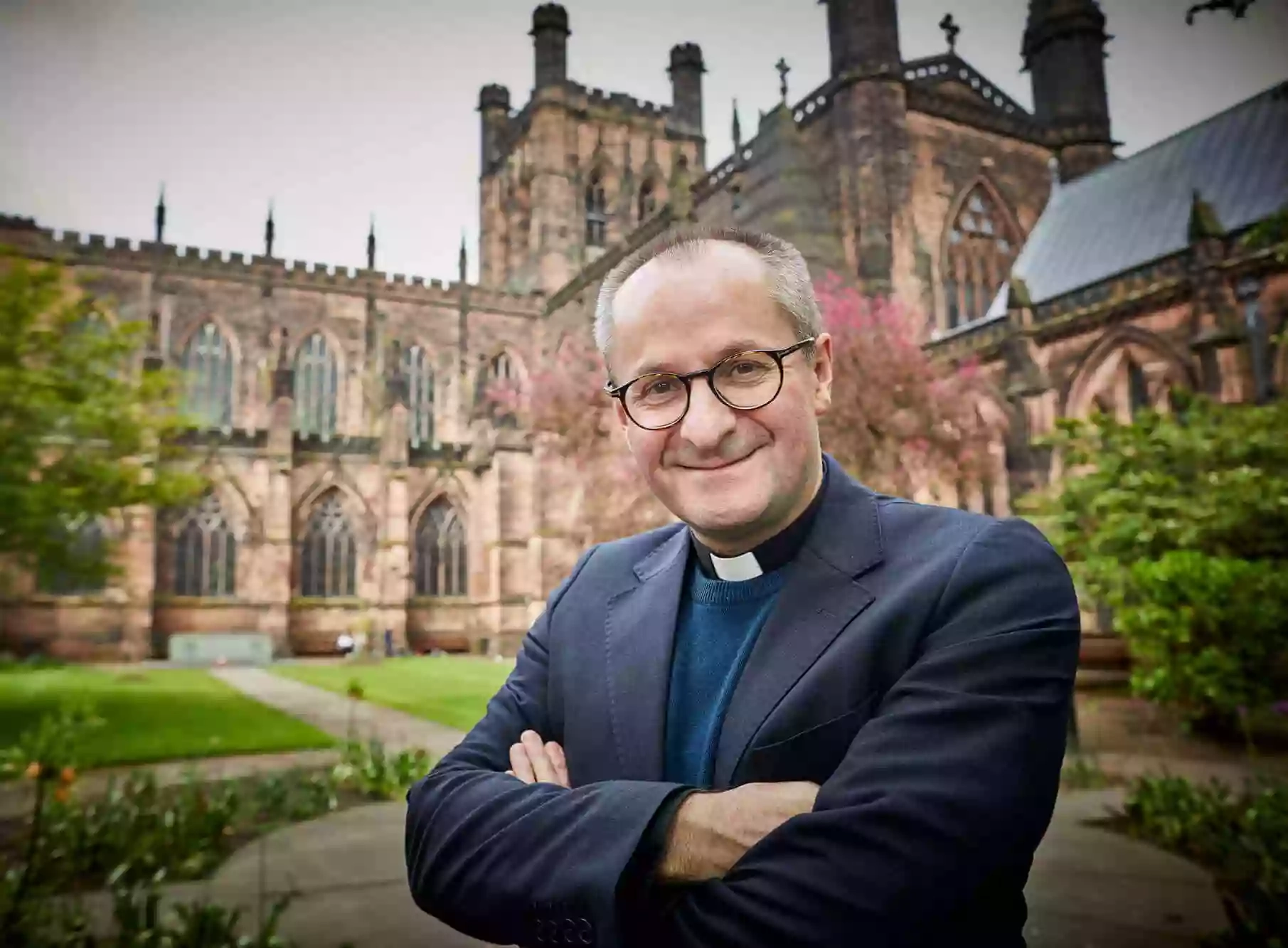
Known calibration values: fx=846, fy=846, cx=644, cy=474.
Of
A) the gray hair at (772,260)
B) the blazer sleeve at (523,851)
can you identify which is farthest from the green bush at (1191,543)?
the blazer sleeve at (523,851)

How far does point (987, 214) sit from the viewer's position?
18297 mm

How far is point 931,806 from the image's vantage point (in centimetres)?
121

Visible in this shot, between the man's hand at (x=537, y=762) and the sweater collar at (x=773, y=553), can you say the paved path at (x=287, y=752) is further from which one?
the sweater collar at (x=773, y=553)

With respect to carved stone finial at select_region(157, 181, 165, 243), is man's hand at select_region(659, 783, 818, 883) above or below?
below

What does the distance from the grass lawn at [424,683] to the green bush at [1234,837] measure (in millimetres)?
3352

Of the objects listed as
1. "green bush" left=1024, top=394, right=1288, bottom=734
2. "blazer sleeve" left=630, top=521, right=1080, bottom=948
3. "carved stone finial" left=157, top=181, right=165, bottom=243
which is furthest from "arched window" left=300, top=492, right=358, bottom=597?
"blazer sleeve" left=630, top=521, right=1080, bottom=948

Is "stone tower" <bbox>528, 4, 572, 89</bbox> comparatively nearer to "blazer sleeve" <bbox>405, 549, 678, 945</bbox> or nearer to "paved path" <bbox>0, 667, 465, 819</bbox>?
"paved path" <bbox>0, 667, 465, 819</bbox>

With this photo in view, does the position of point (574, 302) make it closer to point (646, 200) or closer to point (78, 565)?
point (646, 200)

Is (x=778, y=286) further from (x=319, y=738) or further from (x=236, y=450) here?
(x=236, y=450)

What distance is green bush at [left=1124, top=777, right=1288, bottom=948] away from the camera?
310 centimetres

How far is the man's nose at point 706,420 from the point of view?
57.8 inches

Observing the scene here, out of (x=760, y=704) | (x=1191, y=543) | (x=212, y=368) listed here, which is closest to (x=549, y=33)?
(x=760, y=704)

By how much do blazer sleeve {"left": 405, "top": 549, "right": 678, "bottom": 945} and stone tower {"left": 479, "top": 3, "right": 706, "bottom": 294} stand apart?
66.4 ft

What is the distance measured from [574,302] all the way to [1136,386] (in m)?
11.6
